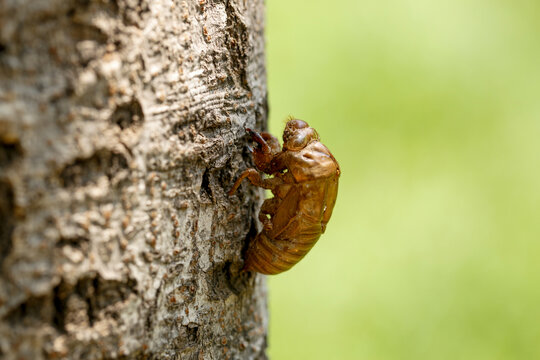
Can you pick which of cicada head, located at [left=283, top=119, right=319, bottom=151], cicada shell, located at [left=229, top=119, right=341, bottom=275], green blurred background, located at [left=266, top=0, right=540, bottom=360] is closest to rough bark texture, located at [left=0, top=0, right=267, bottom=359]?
cicada shell, located at [left=229, top=119, right=341, bottom=275]

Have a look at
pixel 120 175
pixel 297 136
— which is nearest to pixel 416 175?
pixel 297 136

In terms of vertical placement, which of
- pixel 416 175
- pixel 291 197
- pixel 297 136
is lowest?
pixel 416 175

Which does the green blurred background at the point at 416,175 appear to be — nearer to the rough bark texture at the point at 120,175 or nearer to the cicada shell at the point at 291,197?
the cicada shell at the point at 291,197

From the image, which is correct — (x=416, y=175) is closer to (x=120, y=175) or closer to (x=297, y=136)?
(x=297, y=136)

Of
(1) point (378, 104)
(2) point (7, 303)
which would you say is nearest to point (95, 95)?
(2) point (7, 303)

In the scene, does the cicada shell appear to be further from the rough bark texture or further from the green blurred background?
the green blurred background

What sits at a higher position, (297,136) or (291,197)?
(297,136)

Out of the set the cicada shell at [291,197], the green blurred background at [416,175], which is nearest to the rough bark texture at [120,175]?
the cicada shell at [291,197]

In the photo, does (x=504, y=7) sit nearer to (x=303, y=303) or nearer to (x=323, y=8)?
(x=323, y=8)

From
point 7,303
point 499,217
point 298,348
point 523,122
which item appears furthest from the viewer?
point 523,122
